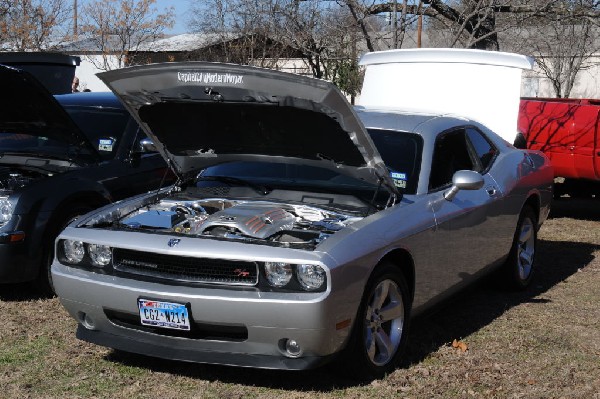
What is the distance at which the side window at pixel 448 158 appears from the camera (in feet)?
20.0

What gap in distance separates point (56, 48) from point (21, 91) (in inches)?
931

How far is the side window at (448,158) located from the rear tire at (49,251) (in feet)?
9.66

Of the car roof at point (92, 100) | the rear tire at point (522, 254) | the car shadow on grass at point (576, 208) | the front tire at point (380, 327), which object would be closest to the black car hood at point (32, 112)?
the car roof at point (92, 100)

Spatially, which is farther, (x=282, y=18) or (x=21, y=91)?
(x=282, y=18)

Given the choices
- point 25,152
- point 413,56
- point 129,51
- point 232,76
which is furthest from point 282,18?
point 129,51

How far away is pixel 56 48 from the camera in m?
30.0

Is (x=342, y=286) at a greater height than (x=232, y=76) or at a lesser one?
lesser

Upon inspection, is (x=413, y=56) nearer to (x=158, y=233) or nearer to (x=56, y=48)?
(x=158, y=233)

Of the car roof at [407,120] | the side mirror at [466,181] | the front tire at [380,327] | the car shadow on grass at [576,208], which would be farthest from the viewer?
the car shadow on grass at [576,208]

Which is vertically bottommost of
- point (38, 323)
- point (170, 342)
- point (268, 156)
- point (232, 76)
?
point (38, 323)

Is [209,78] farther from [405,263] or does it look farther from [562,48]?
[562,48]

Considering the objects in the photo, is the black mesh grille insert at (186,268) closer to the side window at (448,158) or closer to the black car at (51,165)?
the side window at (448,158)

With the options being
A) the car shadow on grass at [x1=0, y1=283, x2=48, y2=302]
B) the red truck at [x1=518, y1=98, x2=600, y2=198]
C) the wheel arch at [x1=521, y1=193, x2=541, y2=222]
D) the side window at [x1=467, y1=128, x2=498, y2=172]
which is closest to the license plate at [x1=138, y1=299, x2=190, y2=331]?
the car shadow on grass at [x1=0, y1=283, x2=48, y2=302]

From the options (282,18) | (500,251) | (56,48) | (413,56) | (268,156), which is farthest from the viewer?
(56,48)
